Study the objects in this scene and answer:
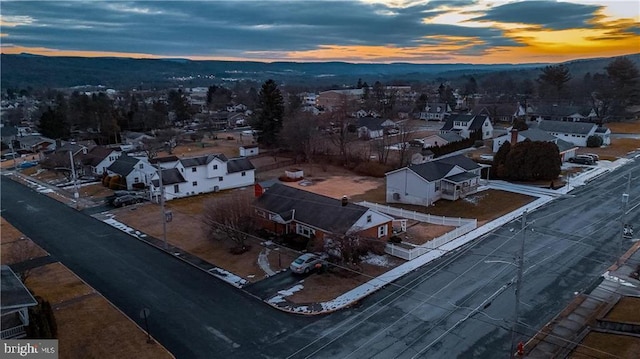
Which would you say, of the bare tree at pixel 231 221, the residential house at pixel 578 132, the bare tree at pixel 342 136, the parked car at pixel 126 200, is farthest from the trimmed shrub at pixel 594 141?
the parked car at pixel 126 200

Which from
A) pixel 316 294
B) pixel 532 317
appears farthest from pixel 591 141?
pixel 316 294

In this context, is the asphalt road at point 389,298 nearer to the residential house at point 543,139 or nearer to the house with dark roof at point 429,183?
the house with dark roof at point 429,183

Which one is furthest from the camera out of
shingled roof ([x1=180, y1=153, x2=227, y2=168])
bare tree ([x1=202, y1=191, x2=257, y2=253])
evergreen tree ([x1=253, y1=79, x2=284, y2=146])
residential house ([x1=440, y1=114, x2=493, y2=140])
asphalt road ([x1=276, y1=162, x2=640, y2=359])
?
residential house ([x1=440, y1=114, x2=493, y2=140])

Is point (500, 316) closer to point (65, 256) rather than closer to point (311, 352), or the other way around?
point (311, 352)

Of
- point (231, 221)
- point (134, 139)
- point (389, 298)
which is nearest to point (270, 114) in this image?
Answer: point (134, 139)

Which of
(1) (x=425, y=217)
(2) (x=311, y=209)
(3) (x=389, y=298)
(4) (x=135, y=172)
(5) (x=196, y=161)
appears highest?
(5) (x=196, y=161)

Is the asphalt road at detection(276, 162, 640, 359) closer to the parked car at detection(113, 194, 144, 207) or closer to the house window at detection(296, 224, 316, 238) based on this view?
the house window at detection(296, 224, 316, 238)

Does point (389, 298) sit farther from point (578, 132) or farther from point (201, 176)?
point (578, 132)

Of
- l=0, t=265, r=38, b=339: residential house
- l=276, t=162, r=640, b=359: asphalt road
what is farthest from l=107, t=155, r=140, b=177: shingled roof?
l=276, t=162, r=640, b=359: asphalt road
